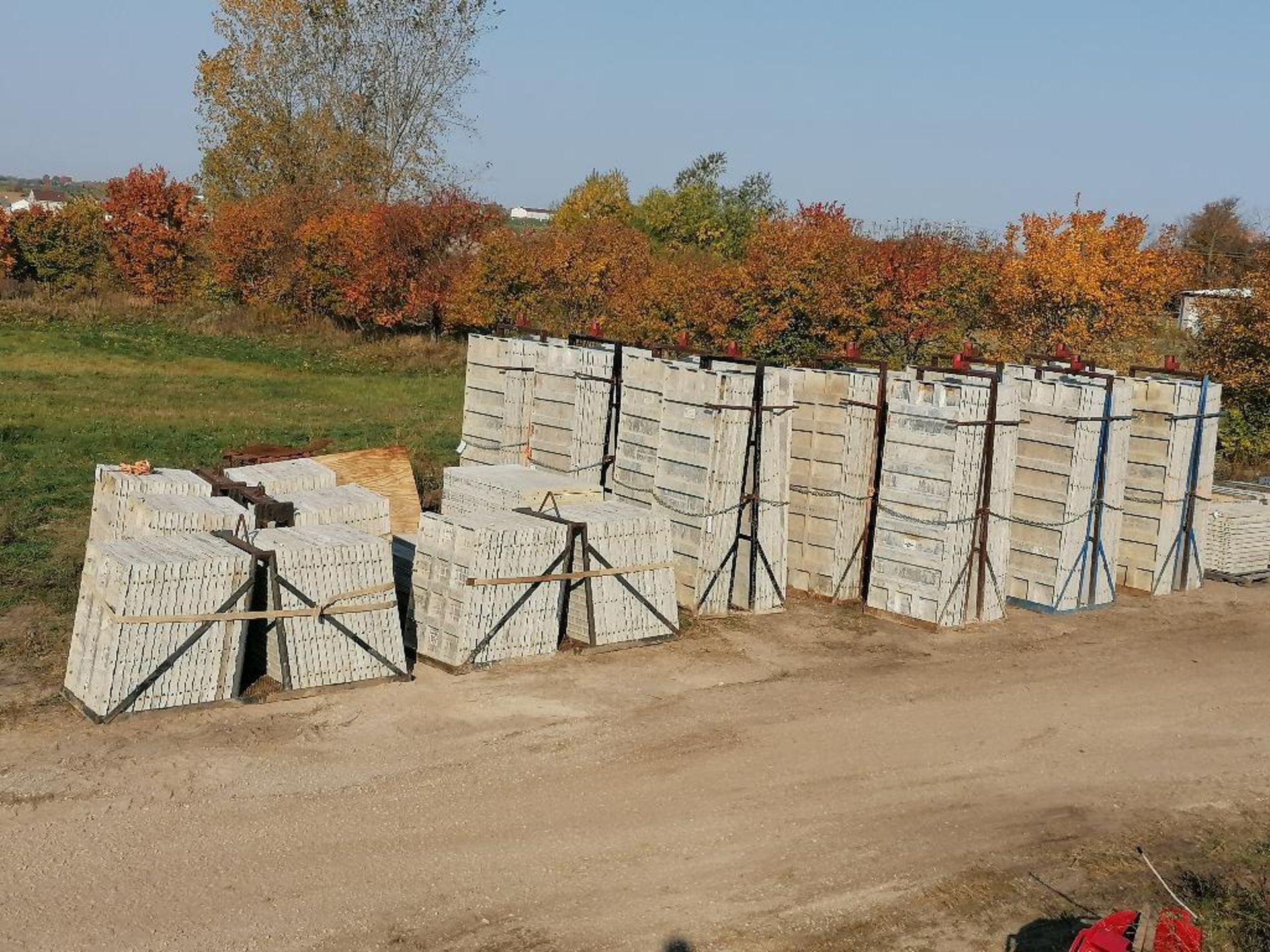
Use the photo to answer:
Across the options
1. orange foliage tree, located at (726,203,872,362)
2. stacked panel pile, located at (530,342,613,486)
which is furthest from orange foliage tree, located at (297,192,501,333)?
stacked panel pile, located at (530,342,613,486)

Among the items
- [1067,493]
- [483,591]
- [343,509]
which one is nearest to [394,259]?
[343,509]

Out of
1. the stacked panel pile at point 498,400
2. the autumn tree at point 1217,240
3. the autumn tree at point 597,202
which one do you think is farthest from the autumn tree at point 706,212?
the stacked panel pile at point 498,400

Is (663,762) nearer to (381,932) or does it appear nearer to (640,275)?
(381,932)

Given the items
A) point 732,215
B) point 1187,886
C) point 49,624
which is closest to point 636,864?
point 1187,886

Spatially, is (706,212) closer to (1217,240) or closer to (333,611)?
(1217,240)

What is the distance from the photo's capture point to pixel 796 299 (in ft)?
119

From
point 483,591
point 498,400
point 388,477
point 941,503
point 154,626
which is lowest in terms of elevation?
point 154,626

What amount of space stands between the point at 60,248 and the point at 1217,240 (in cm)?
5939

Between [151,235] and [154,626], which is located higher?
[151,235]

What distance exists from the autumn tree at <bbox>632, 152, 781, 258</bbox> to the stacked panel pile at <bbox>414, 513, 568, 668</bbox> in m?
51.9

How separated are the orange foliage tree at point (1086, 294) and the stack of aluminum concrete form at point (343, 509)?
23324 mm

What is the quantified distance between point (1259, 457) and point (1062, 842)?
21482mm

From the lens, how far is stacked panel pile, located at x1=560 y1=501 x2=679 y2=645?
15508 millimetres

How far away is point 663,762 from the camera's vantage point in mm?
12445
